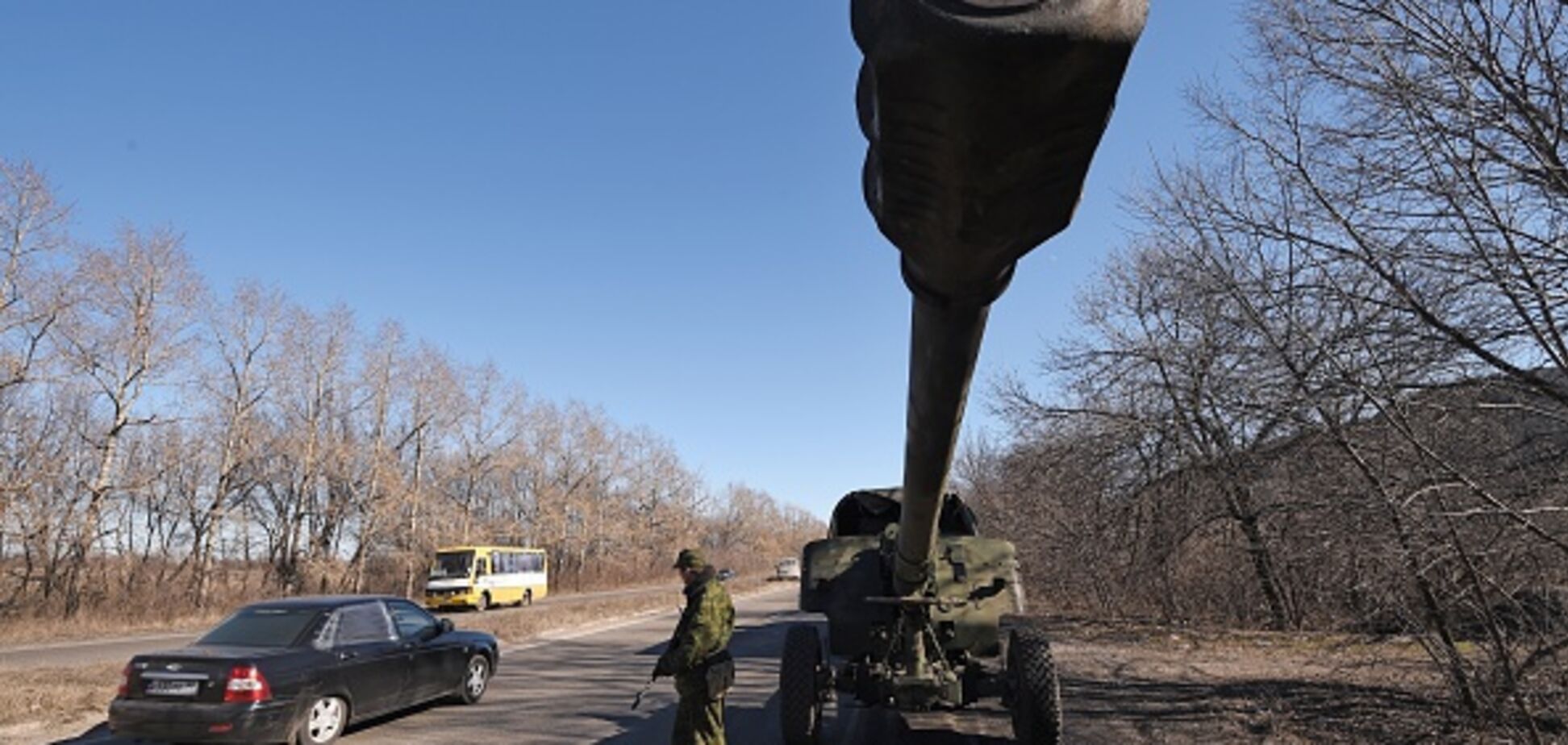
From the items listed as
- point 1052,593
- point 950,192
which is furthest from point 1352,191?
point 1052,593

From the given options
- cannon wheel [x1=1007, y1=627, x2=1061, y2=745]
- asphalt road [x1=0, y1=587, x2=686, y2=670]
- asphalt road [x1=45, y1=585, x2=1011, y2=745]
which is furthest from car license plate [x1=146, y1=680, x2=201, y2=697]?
asphalt road [x1=0, y1=587, x2=686, y2=670]

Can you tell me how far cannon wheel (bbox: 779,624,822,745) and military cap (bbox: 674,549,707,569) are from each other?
6.91ft

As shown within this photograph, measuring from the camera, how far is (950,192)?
1.62 meters

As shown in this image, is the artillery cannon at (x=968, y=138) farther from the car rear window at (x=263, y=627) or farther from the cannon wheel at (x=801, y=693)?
the car rear window at (x=263, y=627)

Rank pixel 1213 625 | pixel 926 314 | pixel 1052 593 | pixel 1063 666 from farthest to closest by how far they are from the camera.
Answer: pixel 1052 593, pixel 1213 625, pixel 1063 666, pixel 926 314

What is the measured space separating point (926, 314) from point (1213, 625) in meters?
19.2

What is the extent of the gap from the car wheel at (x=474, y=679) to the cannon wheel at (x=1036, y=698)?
6.28 meters

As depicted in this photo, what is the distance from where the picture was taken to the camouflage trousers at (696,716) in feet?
17.9

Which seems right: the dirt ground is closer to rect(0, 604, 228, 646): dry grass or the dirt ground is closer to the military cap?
the military cap

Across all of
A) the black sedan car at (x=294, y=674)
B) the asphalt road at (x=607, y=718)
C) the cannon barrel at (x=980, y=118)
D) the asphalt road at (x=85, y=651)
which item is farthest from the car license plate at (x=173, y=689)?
the asphalt road at (x=85, y=651)

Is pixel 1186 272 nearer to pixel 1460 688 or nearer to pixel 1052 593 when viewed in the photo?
pixel 1460 688

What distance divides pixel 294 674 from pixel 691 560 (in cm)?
425

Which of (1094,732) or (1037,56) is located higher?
(1037,56)

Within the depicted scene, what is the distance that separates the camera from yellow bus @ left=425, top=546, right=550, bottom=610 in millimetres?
33375
